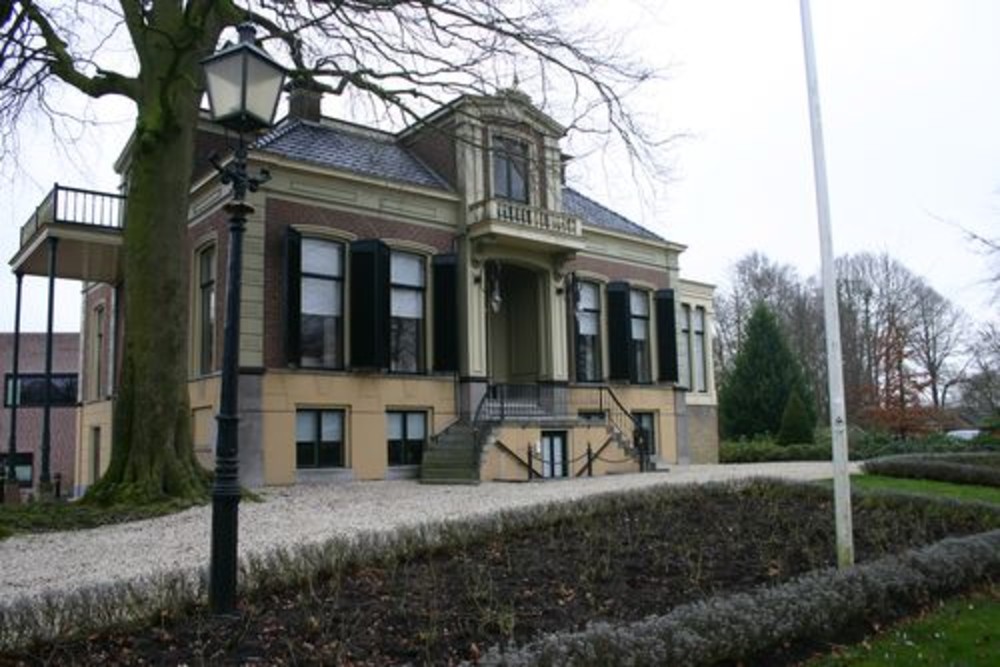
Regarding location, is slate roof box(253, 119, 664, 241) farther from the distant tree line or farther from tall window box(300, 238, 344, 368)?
the distant tree line

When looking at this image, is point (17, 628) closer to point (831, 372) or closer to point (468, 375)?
point (831, 372)

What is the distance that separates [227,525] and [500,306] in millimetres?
18436

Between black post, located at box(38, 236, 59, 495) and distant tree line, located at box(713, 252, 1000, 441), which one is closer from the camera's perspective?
black post, located at box(38, 236, 59, 495)

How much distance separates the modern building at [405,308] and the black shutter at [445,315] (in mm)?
37

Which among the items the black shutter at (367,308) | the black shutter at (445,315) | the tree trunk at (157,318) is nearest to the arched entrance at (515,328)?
the black shutter at (445,315)

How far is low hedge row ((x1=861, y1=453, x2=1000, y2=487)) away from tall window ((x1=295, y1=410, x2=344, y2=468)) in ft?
38.5

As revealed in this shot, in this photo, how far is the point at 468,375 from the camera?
2061 cm

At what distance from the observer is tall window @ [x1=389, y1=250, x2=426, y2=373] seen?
66.0ft

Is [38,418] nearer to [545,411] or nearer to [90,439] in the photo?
[90,439]

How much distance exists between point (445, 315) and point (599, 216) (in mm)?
8270

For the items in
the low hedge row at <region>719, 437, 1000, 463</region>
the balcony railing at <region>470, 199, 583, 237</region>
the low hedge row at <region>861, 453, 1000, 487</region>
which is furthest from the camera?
the low hedge row at <region>719, 437, 1000, 463</region>

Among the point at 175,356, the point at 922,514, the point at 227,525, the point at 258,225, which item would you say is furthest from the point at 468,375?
the point at 227,525

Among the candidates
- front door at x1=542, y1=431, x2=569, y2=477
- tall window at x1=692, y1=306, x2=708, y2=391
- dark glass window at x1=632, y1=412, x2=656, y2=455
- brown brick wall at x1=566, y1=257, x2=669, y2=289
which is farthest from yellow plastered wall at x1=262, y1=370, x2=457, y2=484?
tall window at x1=692, y1=306, x2=708, y2=391

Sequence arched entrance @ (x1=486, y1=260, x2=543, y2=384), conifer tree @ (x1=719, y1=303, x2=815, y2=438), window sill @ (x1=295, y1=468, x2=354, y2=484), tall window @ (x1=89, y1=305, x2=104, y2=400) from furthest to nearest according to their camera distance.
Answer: conifer tree @ (x1=719, y1=303, x2=815, y2=438)
tall window @ (x1=89, y1=305, x2=104, y2=400)
arched entrance @ (x1=486, y1=260, x2=543, y2=384)
window sill @ (x1=295, y1=468, x2=354, y2=484)
